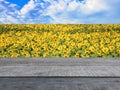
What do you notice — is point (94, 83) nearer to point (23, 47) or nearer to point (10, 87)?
point (10, 87)

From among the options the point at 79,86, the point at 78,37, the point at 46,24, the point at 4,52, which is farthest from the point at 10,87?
the point at 46,24

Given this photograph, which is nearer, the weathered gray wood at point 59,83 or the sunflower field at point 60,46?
the weathered gray wood at point 59,83

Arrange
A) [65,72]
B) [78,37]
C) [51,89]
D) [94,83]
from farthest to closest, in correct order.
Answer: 1. [78,37]
2. [65,72]
3. [94,83]
4. [51,89]

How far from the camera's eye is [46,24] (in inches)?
1204

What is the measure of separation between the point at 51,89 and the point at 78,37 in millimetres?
12742

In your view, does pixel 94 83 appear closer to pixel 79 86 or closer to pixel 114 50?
pixel 79 86

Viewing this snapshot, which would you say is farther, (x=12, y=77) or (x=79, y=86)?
(x=12, y=77)

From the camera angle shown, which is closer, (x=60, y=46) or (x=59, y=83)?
(x=59, y=83)

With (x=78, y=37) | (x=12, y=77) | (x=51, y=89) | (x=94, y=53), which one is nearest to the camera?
(x=51, y=89)

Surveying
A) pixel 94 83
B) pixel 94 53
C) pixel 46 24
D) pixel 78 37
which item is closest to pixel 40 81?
pixel 94 83

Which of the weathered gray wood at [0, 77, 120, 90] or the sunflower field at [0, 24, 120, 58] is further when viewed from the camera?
the sunflower field at [0, 24, 120, 58]

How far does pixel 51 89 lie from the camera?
328 inches

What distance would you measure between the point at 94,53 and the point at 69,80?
9.57 m

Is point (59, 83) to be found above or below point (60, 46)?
below
